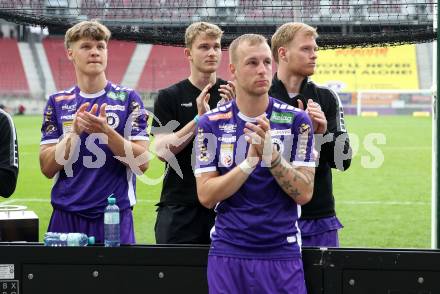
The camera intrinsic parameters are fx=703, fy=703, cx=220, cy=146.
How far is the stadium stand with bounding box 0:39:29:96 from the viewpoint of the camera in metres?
33.6

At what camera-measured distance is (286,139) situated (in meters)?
2.86

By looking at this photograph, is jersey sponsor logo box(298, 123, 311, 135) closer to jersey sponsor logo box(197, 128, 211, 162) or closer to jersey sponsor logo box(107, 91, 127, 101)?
jersey sponsor logo box(197, 128, 211, 162)

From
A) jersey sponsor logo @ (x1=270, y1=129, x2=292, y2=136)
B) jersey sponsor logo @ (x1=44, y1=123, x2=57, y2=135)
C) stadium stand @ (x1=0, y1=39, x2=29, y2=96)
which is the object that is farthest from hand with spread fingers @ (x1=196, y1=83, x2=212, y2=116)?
stadium stand @ (x1=0, y1=39, x2=29, y2=96)

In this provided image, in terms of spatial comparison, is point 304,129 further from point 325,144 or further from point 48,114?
point 48,114

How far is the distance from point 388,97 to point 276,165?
2812 cm

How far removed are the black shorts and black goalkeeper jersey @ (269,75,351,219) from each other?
0.52m

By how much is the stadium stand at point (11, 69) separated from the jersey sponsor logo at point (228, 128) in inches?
1252

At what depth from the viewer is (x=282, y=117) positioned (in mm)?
2869

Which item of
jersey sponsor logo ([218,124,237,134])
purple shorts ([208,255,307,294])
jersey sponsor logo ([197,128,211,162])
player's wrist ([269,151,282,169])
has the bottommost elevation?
purple shorts ([208,255,307,294])

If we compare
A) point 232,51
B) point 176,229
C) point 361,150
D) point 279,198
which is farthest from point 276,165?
point 361,150

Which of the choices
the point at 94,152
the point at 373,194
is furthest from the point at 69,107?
the point at 373,194

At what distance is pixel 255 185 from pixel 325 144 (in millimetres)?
794

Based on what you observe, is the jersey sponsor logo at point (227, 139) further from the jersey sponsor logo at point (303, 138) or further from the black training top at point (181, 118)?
the black training top at point (181, 118)

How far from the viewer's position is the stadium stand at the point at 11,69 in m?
33.6
